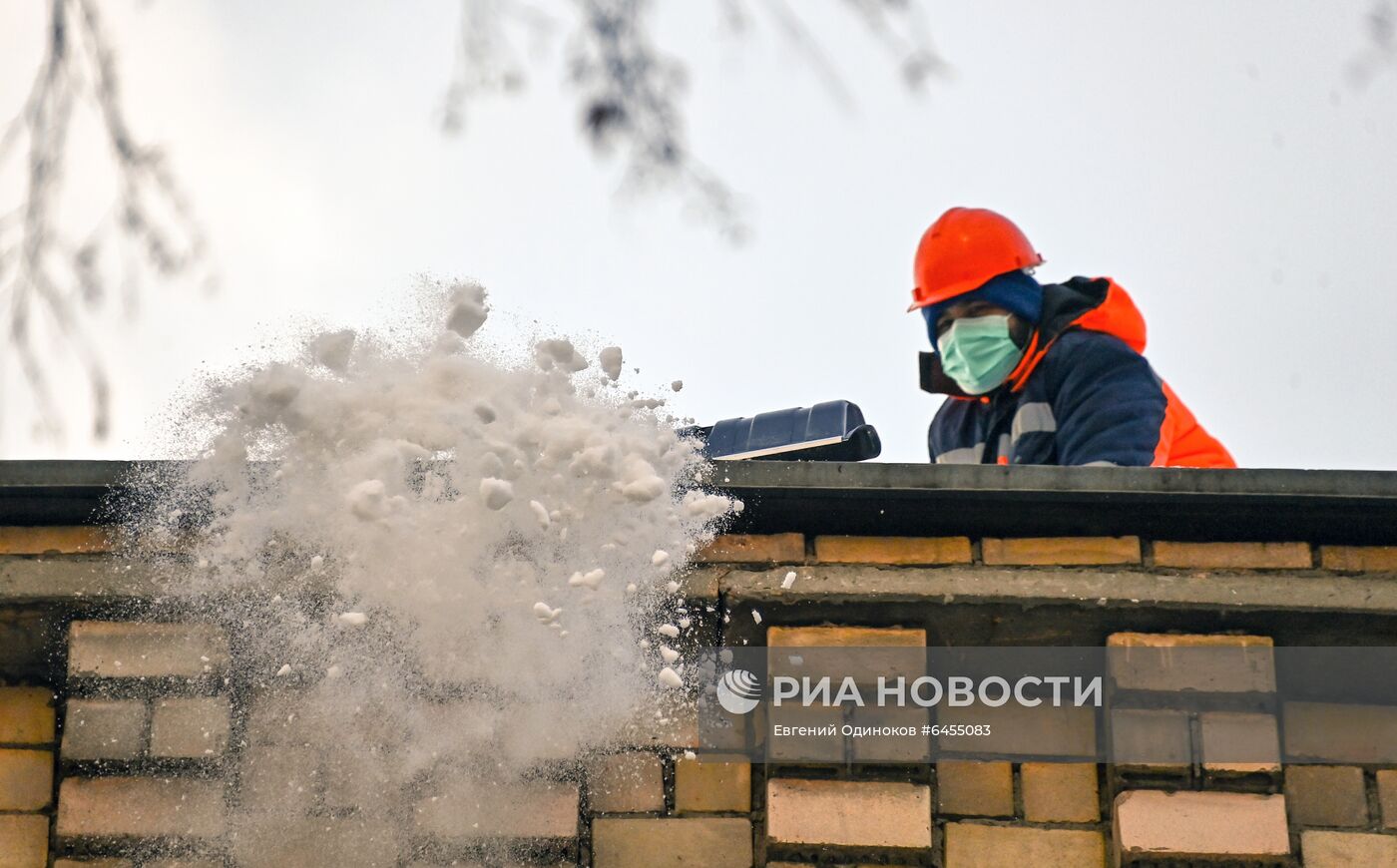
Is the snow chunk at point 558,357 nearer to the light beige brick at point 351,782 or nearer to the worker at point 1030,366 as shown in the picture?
the light beige brick at point 351,782

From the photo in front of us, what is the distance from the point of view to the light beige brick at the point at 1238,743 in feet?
10.1

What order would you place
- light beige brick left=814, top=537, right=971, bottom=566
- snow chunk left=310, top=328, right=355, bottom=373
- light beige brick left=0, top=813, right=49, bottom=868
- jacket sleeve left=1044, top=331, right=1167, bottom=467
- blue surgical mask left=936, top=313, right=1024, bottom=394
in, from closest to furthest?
light beige brick left=0, top=813, right=49, bottom=868 → light beige brick left=814, top=537, right=971, bottom=566 → snow chunk left=310, top=328, right=355, bottom=373 → jacket sleeve left=1044, top=331, right=1167, bottom=467 → blue surgical mask left=936, top=313, right=1024, bottom=394

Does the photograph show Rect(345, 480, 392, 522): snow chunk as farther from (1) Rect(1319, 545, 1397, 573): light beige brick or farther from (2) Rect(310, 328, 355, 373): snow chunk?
(1) Rect(1319, 545, 1397, 573): light beige brick

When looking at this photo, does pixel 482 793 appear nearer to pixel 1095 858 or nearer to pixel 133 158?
pixel 1095 858

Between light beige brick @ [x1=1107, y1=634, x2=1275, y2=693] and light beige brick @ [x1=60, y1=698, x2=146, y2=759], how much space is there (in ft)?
6.81

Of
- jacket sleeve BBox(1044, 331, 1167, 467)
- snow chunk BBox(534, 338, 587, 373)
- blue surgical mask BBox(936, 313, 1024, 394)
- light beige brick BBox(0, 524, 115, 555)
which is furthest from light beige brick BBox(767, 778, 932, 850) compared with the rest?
blue surgical mask BBox(936, 313, 1024, 394)

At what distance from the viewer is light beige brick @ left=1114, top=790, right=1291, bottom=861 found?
2992mm

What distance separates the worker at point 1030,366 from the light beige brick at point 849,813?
134cm

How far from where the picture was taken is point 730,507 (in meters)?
3.19

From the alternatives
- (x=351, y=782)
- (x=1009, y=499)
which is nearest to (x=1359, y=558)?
(x=1009, y=499)

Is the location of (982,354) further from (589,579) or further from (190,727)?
(190,727)

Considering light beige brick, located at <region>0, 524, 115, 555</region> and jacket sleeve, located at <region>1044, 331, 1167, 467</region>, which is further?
jacket sleeve, located at <region>1044, 331, 1167, 467</region>

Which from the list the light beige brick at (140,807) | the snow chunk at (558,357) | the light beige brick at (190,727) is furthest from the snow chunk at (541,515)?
the light beige brick at (140,807)

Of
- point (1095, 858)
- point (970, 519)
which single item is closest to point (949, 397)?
point (970, 519)
